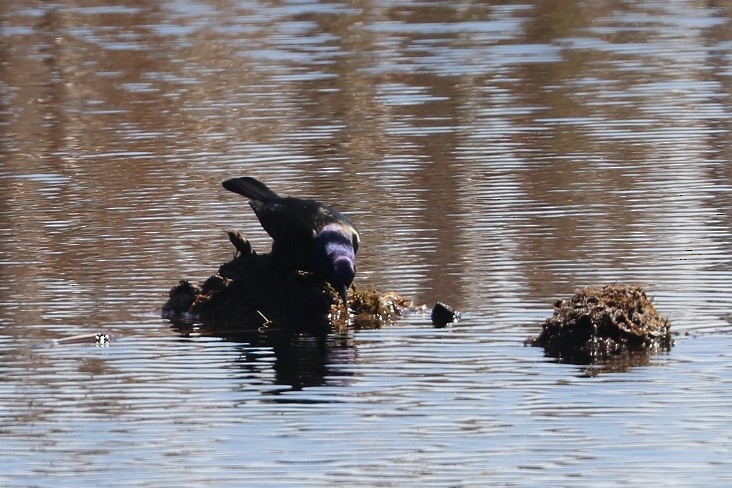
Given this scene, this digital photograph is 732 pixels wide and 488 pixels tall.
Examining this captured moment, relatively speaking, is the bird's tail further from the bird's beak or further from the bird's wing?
the bird's beak

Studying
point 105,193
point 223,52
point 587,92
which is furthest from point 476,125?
point 223,52

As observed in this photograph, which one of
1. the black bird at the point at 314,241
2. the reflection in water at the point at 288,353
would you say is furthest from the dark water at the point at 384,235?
the black bird at the point at 314,241

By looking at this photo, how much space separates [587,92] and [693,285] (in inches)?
377

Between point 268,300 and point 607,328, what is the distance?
235 cm

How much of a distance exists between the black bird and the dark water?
0.50 m

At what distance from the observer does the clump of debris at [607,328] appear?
33.8 ft

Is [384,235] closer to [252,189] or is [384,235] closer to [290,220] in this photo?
[252,189]

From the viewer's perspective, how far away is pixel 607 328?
1040 centimetres

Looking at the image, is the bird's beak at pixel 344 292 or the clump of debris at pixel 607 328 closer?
the clump of debris at pixel 607 328

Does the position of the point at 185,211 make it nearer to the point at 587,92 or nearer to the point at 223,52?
the point at 587,92

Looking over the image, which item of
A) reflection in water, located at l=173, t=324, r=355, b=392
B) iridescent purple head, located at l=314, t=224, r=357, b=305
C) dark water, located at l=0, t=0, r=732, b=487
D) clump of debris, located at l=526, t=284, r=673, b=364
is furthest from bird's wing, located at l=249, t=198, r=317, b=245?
clump of debris, located at l=526, t=284, r=673, b=364

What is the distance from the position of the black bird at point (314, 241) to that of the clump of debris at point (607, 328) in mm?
1349

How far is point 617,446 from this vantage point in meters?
8.38

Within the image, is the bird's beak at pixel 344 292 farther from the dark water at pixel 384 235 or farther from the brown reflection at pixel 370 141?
the brown reflection at pixel 370 141
